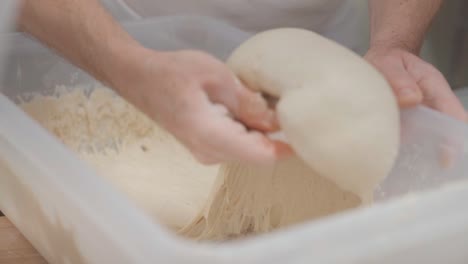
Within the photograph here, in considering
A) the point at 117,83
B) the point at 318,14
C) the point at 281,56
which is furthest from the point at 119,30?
the point at 318,14

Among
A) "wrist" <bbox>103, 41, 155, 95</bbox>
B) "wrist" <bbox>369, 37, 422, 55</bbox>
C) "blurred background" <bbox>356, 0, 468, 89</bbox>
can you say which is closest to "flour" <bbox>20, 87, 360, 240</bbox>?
"wrist" <bbox>103, 41, 155, 95</bbox>

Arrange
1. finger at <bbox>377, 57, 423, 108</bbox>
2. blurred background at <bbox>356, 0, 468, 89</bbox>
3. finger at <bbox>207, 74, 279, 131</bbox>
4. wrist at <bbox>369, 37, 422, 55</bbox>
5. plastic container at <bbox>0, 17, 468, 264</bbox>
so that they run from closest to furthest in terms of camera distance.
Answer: plastic container at <bbox>0, 17, 468, 264</bbox>, finger at <bbox>207, 74, 279, 131</bbox>, finger at <bbox>377, 57, 423, 108</bbox>, wrist at <bbox>369, 37, 422, 55</bbox>, blurred background at <bbox>356, 0, 468, 89</bbox>

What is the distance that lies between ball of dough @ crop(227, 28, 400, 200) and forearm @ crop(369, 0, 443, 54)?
31cm

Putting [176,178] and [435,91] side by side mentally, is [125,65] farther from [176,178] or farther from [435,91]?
[435,91]

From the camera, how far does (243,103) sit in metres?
0.61

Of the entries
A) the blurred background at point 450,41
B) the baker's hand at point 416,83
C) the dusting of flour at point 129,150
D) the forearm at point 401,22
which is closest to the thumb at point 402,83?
the baker's hand at point 416,83

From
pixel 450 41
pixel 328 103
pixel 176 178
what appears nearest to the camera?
pixel 328 103

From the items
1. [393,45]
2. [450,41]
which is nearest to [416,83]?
[393,45]

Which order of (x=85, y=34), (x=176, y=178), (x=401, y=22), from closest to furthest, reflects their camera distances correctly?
(x=85, y=34)
(x=176, y=178)
(x=401, y=22)

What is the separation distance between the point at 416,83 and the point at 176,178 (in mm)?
312

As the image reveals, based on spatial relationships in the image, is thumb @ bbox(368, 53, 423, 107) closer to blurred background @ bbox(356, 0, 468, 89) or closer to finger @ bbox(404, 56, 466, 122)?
finger @ bbox(404, 56, 466, 122)

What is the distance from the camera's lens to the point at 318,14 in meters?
1.08

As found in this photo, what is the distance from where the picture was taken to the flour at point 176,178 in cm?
77

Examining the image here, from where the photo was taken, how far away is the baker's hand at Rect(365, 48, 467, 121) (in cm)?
74
